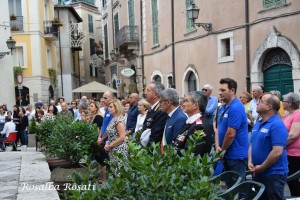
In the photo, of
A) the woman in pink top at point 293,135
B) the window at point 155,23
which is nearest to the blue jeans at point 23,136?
the window at point 155,23

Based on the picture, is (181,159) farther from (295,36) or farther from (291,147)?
(295,36)

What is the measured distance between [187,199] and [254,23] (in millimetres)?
12329

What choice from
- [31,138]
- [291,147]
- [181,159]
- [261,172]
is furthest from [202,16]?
[181,159]

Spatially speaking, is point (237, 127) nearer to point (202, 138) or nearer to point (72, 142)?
point (202, 138)

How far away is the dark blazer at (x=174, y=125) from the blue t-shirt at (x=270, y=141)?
0.86 metres

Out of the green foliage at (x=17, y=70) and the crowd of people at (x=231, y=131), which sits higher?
the green foliage at (x=17, y=70)

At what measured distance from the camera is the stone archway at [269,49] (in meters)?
12.5

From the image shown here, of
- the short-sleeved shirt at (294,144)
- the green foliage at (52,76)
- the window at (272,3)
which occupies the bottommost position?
the short-sleeved shirt at (294,144)

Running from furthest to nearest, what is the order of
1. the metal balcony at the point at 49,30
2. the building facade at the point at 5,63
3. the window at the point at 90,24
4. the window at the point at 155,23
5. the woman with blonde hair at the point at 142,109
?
the window at the point at 90,24, the metal balcony at the point at 49,30, the building facade at the point at 5,63, the window at the point at 155,23, the woman with blonde hair at the point at 142,109

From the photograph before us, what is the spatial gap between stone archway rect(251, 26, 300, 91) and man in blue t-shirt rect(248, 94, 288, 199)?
8.10 m

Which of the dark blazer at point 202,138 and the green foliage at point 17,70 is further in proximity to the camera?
the green foliage at point 17,70

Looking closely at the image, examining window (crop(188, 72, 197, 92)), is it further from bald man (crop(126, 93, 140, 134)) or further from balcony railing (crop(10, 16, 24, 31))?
balcony railing (crop(10, 16, 24, 31))

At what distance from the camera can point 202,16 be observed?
56.0 ft

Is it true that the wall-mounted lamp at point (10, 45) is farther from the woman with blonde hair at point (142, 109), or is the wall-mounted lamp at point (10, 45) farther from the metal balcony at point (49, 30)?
the woman with blonde hair at point (142, 109)
